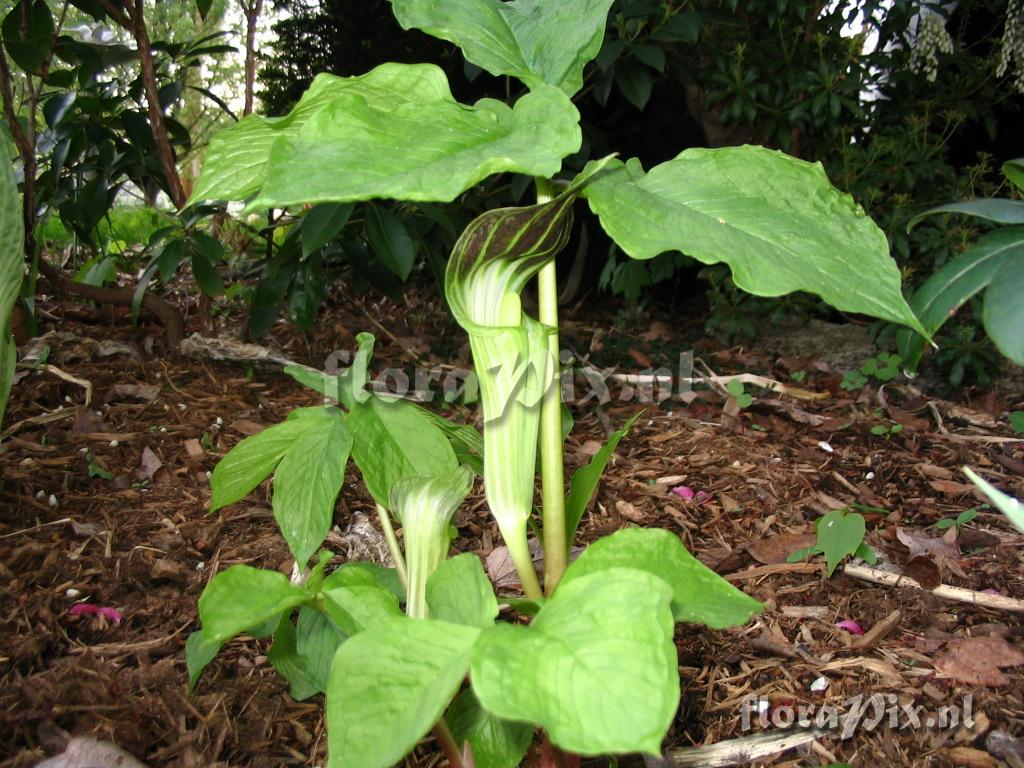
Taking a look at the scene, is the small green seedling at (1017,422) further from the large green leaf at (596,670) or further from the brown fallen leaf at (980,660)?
the large green leaf at (596,670)

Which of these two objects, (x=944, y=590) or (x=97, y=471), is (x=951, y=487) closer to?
(x=944, y=590)

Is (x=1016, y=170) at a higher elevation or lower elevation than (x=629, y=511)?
higher

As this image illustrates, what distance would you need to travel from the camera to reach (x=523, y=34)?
0.66 meters

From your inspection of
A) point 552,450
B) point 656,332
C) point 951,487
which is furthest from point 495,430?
point 656,332

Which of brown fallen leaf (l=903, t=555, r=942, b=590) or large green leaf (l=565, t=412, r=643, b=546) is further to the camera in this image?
brown fallen leaf (l=903, t=555, r=942, b=590)

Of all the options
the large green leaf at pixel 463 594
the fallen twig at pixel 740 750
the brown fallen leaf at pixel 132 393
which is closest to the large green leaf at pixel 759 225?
the large green leaf at pixel 463 594

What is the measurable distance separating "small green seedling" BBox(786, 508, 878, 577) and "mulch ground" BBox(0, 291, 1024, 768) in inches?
1.1

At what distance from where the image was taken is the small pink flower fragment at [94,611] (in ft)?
3.03

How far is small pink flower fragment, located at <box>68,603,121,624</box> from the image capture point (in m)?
0.92

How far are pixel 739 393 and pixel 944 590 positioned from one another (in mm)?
725

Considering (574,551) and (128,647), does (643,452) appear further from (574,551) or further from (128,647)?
(128,647)

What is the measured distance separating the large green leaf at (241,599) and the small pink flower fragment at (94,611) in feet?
1.54

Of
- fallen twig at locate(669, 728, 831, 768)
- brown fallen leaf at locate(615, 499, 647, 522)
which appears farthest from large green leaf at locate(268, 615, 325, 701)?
brown fallen leaf at locate(615, 499, 647, 522)

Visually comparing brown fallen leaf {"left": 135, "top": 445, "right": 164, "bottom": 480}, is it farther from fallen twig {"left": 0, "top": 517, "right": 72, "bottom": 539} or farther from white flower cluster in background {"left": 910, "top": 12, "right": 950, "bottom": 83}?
white flower cluster in background {"left": 910, "top": 12, "right": 950, "bottom": 83}
